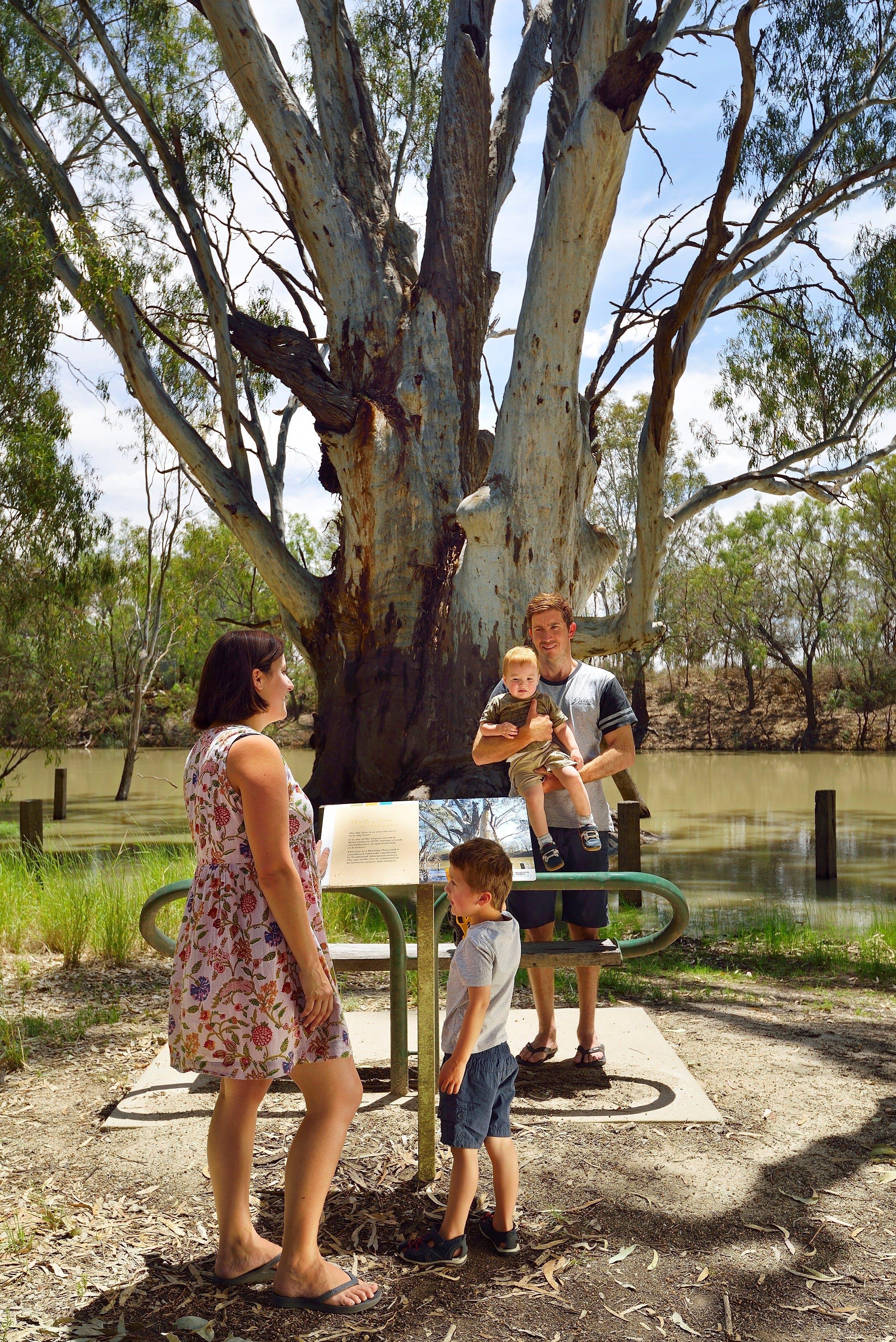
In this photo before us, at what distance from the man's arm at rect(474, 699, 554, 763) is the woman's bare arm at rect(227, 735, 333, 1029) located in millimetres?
1216

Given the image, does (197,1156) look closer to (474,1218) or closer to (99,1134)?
(99,1134)

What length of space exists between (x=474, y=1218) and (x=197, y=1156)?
0.87 metres

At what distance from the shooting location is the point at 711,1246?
250 centimetres

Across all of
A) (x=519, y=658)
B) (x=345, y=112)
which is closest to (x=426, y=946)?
(x=519, y=658)

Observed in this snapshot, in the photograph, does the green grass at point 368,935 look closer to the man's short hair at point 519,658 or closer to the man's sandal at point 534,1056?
the man's sandal at point 534,1056

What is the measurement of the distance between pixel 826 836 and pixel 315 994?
9.23m

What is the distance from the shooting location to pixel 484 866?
246 centimetres

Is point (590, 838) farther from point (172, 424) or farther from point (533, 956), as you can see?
point (172, 424)

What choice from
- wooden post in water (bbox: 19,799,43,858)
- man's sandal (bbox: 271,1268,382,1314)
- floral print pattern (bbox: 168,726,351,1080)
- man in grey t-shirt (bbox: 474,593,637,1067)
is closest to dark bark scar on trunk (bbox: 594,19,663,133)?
man in grey t-shirt (bbox: 474,593,637,1067)

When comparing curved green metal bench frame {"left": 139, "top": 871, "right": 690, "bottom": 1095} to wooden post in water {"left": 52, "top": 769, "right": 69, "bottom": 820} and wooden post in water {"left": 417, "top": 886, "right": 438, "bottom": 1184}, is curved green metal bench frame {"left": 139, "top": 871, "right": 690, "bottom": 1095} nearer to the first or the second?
wooden post in water {"left": 417, "top": 886, "right": 438, "bottom": 1184}

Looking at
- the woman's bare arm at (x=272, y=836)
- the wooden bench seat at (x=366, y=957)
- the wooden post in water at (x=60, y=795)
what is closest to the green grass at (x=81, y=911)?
the wooden bench seat at (x=366, y=957)

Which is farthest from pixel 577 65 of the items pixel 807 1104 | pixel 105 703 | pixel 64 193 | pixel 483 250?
pixel 105 703

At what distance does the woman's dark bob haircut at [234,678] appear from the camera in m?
2.28

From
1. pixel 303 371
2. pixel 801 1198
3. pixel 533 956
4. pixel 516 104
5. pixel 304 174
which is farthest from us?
pixel 516 104
